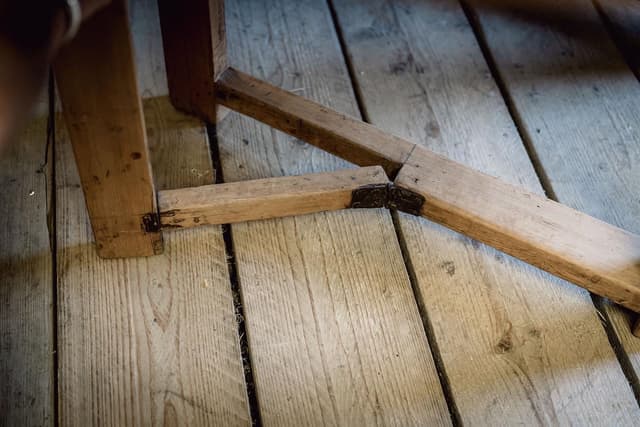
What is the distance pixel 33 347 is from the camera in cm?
94

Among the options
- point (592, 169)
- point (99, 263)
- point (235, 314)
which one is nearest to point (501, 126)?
point (592, 169)

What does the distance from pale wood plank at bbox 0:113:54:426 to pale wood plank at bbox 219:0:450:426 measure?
27 centimetres

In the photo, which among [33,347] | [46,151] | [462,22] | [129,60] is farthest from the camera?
[462,22]

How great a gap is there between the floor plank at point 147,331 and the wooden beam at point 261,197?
7 centimetres

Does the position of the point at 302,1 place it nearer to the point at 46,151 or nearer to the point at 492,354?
the point at 46,151

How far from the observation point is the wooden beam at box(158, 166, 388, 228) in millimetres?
978

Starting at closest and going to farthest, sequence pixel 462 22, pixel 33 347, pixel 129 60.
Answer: pixel 129 60
pixel 33 347
pixel 462 22

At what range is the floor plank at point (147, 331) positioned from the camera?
2.98 ft

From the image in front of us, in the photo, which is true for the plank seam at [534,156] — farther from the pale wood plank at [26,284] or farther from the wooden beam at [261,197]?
the pale wood plank at [26,284]

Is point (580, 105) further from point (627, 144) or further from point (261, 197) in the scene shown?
point (261, 197)

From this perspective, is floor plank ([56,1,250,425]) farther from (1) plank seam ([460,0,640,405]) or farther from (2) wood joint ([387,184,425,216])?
(1) plank seam ([460,0,640,405])

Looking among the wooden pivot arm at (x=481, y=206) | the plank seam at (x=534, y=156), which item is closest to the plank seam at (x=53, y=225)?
the wooden pivot arm at (x=481, y=206)

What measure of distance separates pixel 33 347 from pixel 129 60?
1.41ft

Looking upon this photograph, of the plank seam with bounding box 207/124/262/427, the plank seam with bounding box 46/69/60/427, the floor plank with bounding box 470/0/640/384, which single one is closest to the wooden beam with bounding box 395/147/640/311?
the floor plank with bounding box 470/0/640/384
